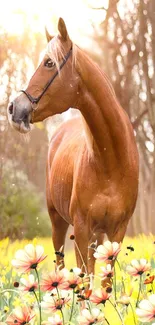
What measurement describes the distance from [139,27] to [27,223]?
65.8 inches

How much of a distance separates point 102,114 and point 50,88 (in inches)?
10.3

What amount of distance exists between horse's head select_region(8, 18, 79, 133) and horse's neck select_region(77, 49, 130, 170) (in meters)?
0.05

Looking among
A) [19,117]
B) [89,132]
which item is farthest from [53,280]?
[89,132]

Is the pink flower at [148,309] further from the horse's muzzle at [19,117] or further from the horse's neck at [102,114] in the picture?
the horse's neck at [102,114]

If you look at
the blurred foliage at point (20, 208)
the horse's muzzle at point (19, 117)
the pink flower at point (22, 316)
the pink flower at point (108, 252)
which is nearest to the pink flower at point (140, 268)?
the pink flower at point (108, 252)

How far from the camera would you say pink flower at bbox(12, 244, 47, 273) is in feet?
4.48

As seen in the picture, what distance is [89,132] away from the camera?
2.68 meters

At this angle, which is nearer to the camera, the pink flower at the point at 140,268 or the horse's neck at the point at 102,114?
the pink flower at the point at 140,268

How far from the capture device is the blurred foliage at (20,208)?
15.4ft

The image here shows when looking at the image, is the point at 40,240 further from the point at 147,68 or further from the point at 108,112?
the point at 108,112

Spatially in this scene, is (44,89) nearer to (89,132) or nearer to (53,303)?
(89,132)

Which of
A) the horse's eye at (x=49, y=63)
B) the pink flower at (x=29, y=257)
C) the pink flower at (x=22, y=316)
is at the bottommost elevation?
the pink flower at (x=22, y=316)

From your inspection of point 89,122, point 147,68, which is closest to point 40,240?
point 147,68

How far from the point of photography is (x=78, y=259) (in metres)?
2.78
